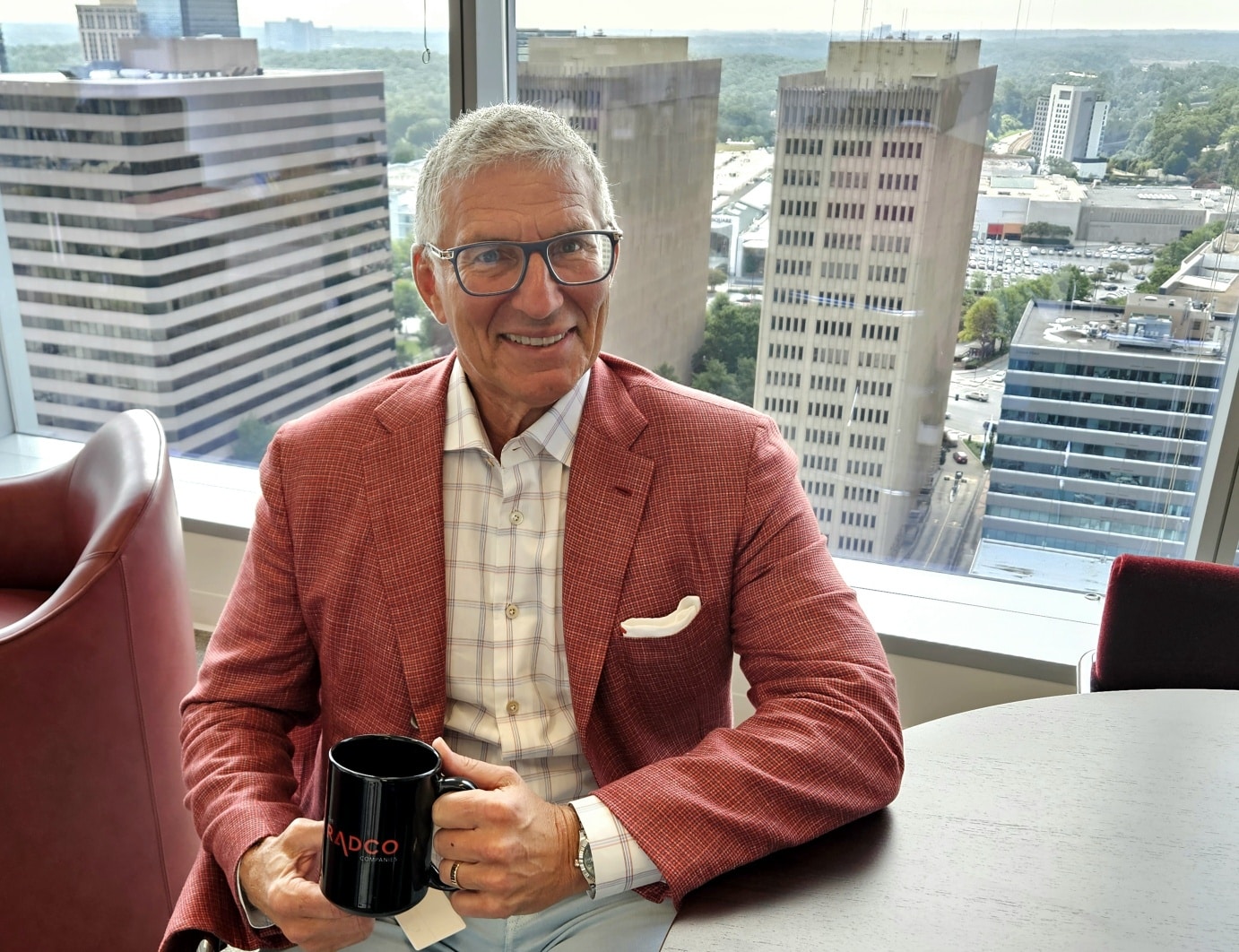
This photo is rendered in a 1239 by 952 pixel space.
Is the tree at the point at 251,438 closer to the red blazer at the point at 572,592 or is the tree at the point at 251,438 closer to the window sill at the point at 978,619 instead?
the window sill at the point at 978,619

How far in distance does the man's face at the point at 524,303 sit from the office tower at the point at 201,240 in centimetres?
161

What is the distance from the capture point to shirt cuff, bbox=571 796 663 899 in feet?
3.40

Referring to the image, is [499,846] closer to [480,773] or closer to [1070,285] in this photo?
[480,773]

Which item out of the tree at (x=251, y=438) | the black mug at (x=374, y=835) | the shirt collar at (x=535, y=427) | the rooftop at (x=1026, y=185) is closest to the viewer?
the black mug at (x=374, y=835)

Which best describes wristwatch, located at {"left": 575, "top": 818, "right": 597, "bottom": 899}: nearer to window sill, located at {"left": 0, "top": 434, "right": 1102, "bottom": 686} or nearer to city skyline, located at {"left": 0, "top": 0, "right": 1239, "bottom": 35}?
window sill, located at {"left": 0, "top": 434, "right": 1102, "bottom": 686}

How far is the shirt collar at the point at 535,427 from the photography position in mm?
1387

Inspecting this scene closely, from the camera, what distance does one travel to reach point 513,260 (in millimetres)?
1324

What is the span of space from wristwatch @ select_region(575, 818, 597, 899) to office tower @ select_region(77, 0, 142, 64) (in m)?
2.76

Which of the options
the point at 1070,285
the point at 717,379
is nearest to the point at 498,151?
the point at 717,379

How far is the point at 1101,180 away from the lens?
2.10m

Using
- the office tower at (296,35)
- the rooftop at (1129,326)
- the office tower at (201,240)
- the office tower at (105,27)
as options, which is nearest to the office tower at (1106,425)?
the rooftop at (1129,326)

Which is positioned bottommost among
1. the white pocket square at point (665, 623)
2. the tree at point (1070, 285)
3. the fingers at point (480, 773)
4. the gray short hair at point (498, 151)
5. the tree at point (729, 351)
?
the fingers at point (480, 773)

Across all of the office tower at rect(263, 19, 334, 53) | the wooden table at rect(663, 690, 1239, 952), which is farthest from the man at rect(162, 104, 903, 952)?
the office tower at rect(263, 19, 334, 53)

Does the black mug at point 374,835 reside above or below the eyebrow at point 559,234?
below
